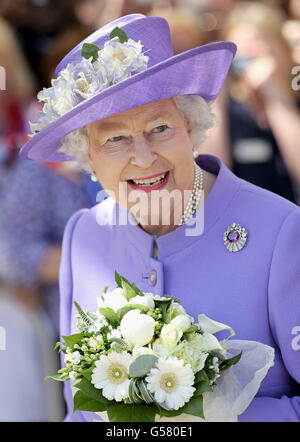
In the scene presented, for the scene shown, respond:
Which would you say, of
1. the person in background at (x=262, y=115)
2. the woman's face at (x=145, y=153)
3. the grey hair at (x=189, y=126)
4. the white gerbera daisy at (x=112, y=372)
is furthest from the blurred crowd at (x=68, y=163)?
the white gerbera daisy at (x=112, y=372)

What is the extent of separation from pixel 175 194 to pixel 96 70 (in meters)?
0.48

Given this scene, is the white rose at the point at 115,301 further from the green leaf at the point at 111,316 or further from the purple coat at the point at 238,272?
the purple coat at the point at 238,272

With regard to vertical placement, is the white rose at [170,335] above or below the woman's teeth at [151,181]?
below

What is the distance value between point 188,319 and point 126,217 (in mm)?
721

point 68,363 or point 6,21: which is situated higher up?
point 6,21

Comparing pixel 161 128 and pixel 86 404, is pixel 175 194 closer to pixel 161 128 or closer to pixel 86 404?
pixel 161 128

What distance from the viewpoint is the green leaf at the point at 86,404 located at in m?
1.86

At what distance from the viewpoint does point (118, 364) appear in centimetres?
181

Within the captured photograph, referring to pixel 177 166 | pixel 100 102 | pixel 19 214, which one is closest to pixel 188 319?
pixel 177 166

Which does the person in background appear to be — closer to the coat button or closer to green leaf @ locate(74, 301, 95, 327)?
the coat button

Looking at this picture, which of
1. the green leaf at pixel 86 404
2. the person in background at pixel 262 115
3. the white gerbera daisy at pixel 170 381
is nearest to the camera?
the white gerbera daisy at pixel 170 381

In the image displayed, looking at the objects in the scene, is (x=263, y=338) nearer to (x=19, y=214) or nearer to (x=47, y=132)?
(x=47, y=132)

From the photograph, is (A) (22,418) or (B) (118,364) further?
(A) (22,418)

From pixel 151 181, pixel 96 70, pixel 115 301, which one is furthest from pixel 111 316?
pixel 96 70
